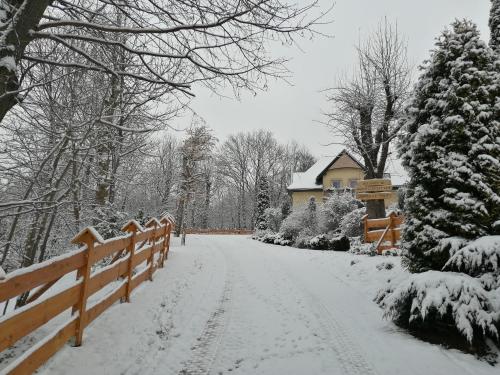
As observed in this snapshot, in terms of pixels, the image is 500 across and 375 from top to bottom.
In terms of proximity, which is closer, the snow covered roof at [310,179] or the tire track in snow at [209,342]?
the tire track in snow at [209,342]

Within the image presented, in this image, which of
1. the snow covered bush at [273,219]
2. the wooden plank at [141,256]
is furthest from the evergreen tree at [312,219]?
the wooden plank at [141,256]

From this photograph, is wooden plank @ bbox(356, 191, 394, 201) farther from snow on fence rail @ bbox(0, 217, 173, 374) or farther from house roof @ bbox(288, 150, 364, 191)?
house roof @ bbox(288, 150, 364, 191)

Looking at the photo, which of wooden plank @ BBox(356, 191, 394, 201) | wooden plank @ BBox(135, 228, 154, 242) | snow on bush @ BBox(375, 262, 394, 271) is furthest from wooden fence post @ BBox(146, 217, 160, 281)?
wooden plank @ BBox(356, 191, 394, 201)

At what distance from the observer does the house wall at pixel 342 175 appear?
106ft

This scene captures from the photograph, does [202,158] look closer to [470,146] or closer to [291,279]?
[291,279]

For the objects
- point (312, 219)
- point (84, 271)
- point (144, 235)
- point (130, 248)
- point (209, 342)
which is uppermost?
point (312, 219)

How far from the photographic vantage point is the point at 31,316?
9.57 feet

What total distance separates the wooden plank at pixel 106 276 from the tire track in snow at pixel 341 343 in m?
3.14

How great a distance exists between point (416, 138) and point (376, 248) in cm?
643

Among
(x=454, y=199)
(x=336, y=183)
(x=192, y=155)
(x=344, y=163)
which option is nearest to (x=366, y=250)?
Result: (x=454, y=199)

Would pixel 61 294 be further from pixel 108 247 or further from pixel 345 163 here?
pixel 345 163

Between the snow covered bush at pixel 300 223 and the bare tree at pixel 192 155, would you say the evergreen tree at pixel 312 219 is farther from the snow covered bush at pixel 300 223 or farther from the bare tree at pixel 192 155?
the bare tree at pixel 192 155

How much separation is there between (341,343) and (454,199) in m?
2.59

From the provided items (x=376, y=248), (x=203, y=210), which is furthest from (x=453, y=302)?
(x=203, y=210)
